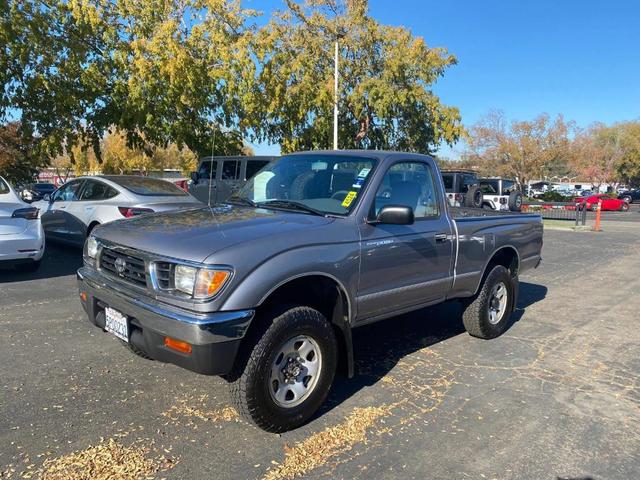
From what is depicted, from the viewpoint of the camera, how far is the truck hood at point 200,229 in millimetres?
3162

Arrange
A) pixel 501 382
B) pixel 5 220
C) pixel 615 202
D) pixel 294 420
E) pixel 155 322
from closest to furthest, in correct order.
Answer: pixel 155 322
pixel 294 420
pixel 501 382
pixel 5 220
pixel 615 202

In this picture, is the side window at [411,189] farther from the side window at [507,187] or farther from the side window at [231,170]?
the side window at [507,187]

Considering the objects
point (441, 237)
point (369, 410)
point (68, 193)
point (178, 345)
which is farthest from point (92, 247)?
point (68, 193)

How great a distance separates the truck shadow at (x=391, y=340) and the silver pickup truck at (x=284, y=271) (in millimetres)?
435

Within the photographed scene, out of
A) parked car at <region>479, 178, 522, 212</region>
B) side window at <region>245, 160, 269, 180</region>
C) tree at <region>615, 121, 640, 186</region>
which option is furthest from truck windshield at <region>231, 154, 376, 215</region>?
tree at <region>615, 121, 640, 186</region>

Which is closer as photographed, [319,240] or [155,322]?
[155,322]

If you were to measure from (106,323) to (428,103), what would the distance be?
22936 millimetres

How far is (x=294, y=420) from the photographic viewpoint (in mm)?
3383

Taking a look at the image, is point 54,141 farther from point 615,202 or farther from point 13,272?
point 615,202

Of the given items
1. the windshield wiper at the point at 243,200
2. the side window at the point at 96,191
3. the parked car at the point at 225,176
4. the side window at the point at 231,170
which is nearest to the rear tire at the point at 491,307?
the windshield wiper at the point at 243,200

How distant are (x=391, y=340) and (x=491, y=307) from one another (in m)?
1.15

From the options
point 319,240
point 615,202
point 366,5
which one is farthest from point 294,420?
point 615,202

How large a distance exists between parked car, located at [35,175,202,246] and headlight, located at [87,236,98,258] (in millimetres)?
4467

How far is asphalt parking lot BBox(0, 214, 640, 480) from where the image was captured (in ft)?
9.88
